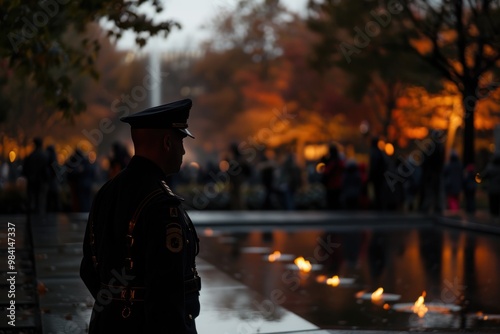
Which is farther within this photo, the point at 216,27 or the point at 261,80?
the point at 216,27

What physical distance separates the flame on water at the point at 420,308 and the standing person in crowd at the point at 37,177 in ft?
39.5

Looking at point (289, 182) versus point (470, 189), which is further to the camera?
point (289, 182)

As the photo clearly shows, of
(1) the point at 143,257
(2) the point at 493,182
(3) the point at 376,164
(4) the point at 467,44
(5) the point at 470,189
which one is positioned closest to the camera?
(1) the point at 143,257

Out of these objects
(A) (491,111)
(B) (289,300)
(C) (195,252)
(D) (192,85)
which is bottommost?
(B) (289,300)

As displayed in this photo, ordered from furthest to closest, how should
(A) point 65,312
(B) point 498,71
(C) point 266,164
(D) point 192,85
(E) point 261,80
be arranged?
1. (D) point 192,85
2. (E) point 261,80
3. (B) point 498,71
4. (C) point 266,164
5. (A) point 65,312

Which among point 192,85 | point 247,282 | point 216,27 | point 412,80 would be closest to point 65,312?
point 247,282

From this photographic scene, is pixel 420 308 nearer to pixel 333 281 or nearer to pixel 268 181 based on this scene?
pixel 333 281

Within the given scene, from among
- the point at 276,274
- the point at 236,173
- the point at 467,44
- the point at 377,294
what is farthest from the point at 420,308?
the point at 467,44

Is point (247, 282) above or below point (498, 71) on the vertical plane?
below

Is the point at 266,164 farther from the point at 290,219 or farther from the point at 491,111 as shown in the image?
the point at 491,111

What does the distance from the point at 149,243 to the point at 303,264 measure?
1125 centimetres

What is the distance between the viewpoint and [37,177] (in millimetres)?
21469

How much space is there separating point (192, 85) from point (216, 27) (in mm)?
28802

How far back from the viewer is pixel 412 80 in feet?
116
